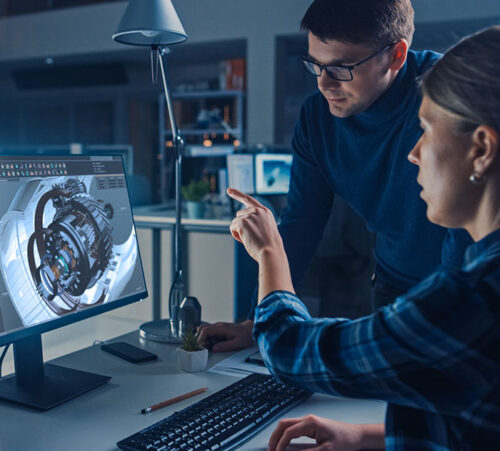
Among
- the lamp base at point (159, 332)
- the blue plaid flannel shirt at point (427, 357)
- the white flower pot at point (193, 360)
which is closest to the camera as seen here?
the blue plaid flannel shirt at point (427, 357)

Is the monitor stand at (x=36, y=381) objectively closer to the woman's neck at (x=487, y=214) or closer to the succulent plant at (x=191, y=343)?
the succulent plant at (x=191, y=343)

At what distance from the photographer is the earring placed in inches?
23.3

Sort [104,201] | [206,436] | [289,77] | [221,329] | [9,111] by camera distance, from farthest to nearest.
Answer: [9,111]
[289,77]
[221,329]
[104,201]
[206,436]

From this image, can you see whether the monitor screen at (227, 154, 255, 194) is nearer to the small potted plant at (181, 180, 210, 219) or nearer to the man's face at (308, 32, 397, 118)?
the small potted plant at (181, 180, 210, 219)

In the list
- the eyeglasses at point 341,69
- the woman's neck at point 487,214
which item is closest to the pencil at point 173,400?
the woman's neck at point 487,214

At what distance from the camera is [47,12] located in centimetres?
687

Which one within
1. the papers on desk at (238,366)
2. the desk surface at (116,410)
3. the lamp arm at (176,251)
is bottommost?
the papers on desk at (238,366)

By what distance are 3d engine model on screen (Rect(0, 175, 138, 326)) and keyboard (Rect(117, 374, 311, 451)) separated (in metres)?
0.31

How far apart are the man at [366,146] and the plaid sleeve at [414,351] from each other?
48cm

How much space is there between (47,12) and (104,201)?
6647 mm

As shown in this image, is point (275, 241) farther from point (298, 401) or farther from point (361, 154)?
point (361, 154)

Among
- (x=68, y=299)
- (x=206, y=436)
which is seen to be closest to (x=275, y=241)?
(x=206, y=436)

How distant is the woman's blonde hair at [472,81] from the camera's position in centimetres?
58

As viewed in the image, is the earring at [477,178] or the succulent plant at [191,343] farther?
the succulent plant at [191,343]
